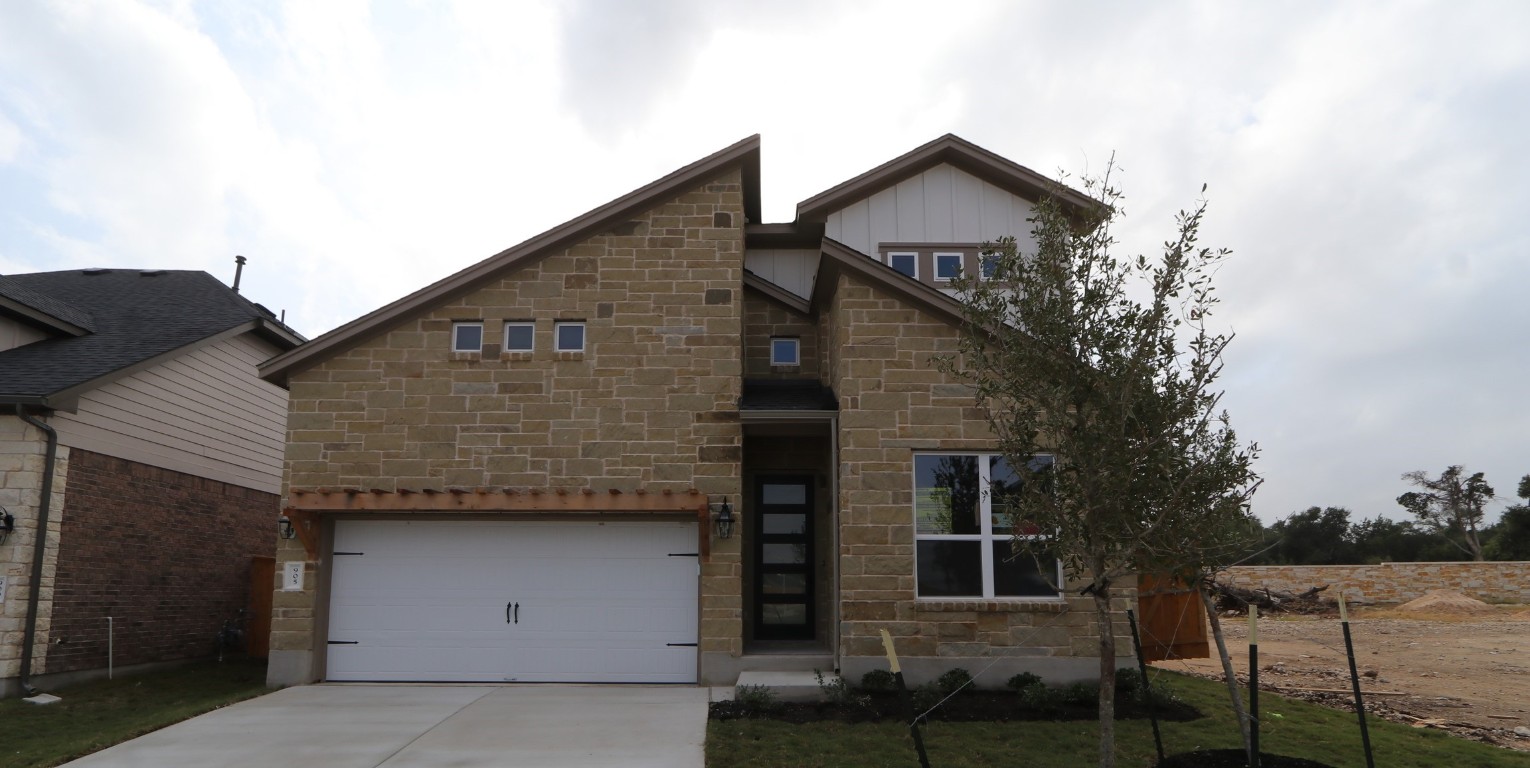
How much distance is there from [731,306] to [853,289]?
1.65 meters

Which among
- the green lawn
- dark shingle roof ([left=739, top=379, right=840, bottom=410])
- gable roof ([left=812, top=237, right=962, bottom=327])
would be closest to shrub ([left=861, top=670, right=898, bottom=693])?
the green lawn

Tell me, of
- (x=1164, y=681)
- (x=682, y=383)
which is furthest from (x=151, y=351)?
(x=1164, y=681)

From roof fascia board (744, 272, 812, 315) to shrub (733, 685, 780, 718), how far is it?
18.3 ft

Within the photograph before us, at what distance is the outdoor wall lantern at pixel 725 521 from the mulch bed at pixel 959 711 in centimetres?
223

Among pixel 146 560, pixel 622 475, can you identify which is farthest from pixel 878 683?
pixel 146 560

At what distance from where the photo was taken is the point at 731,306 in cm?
1288

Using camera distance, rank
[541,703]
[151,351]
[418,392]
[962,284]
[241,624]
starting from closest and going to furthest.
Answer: [962,284], [541,703], [418,392], [151,351], [241,624]

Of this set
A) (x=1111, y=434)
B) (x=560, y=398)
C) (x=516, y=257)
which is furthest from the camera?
(x=516, y=257)

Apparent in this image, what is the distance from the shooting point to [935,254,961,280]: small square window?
14875 mm

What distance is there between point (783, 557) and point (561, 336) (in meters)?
4.30

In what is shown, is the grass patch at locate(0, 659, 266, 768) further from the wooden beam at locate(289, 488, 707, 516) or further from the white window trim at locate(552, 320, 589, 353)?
the white window trim at locate(552, 320, 589, 353)

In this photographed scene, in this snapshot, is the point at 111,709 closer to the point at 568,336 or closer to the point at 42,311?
the point at 42,311

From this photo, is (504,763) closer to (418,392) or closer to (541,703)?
(541,703)

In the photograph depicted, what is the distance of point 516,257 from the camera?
12.7 meters
